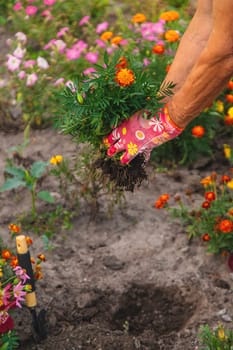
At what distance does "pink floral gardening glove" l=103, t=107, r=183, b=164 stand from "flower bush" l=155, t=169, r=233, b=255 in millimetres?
504

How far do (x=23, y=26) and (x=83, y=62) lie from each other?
785 millimetres

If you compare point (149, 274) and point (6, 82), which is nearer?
point (149, 274)

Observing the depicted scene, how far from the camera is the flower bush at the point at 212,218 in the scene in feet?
10.4

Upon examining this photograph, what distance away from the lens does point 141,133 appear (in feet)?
8.92

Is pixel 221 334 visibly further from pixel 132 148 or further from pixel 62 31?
pixel 62 31

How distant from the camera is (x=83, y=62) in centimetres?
451

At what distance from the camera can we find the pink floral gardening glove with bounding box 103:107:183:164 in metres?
2.69

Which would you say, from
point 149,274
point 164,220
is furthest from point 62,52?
point 149,274

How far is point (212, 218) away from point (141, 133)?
0.75m

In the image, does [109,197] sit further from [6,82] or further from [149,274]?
[6,82]

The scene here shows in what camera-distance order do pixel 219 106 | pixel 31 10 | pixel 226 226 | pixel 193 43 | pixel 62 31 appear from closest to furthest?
pixel 193 43, pixel 226 226, pixel 219 106, pixel 62 31, pixel 31 10

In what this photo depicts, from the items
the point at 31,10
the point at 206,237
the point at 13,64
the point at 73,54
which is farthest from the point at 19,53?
the point at 206,237

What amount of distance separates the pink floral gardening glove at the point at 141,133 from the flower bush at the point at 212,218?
19.8 inches

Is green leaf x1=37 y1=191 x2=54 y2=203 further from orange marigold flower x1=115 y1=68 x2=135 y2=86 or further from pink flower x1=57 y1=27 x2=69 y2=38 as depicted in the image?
pink flower x1=57 y1=27 x2=69 y2=38
